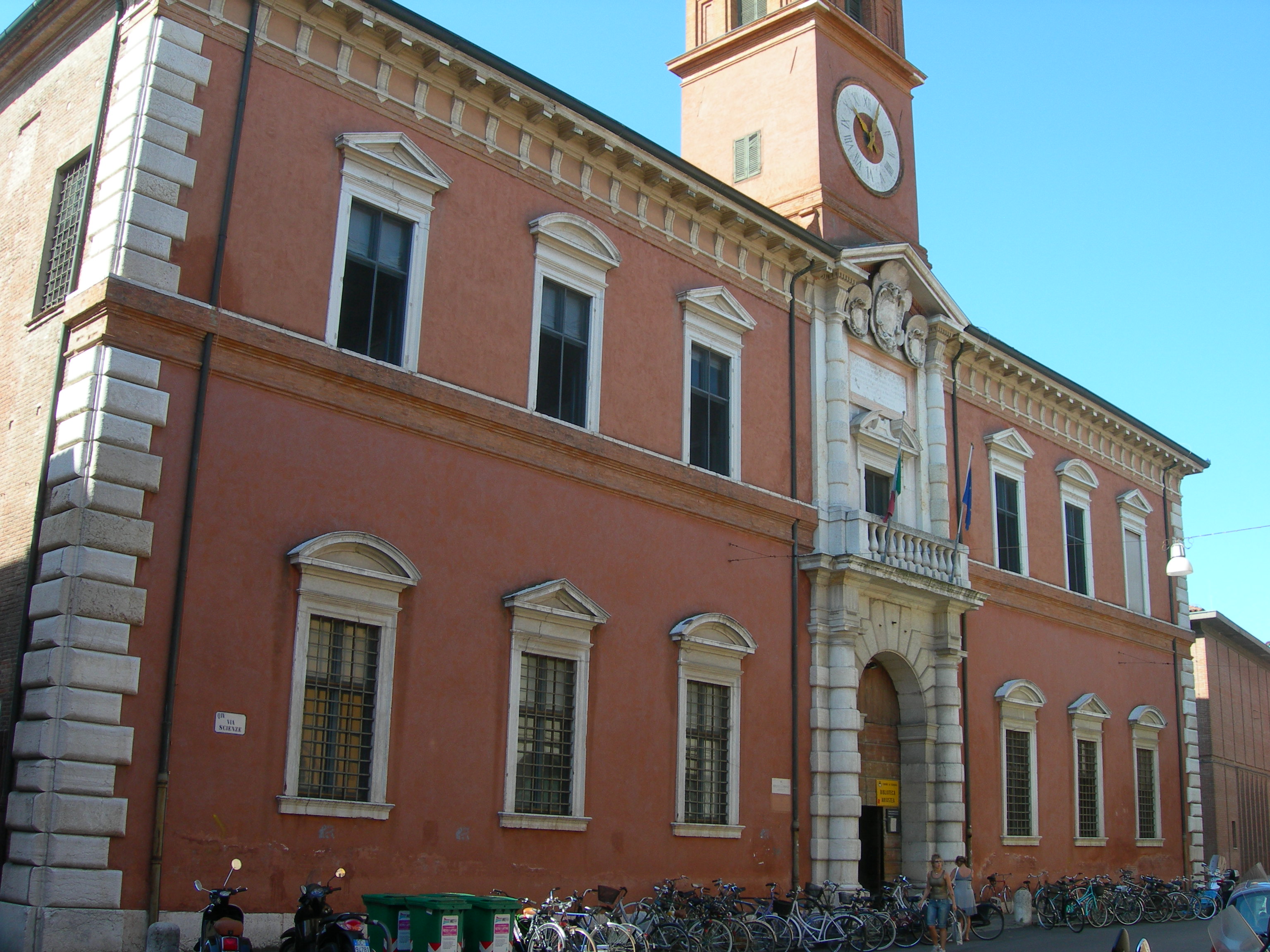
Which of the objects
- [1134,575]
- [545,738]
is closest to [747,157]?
[1134,575]

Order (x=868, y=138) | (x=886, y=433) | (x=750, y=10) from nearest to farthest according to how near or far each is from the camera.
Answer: (x=886, y=433)
(x=868, y=138)
(x=750, y=10)

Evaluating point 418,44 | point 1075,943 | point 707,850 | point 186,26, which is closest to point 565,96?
point 418,44

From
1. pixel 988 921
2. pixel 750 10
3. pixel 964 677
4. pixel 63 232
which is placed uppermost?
pixel 750 10

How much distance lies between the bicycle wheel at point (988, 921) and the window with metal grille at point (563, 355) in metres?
11.2

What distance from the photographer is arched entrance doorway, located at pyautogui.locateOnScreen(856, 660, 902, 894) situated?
21.6 meters

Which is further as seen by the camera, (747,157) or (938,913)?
(747,157)

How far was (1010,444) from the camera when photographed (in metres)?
26.4

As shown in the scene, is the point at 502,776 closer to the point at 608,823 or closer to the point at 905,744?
the point at 608,823

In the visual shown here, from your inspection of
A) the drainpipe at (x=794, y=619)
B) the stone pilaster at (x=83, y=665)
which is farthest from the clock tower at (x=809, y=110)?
the stone pilaster at (x=83, y=665)

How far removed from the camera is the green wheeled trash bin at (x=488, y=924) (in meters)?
12.9

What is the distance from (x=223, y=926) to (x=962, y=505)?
51.1ft

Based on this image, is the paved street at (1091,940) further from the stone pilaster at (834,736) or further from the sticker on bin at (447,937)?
the sticker on bin at (447,937)

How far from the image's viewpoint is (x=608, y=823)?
54.7 feet

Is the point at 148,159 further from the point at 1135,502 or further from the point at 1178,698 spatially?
the point at 1178,698
